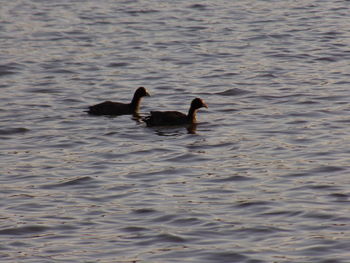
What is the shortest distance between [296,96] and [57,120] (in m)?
5.74

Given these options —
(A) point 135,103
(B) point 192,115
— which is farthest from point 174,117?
(A) point 135,103

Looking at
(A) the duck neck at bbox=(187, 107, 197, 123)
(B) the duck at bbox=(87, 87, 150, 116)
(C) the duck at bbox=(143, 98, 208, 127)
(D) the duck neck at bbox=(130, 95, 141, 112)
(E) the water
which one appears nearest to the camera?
(E) the water

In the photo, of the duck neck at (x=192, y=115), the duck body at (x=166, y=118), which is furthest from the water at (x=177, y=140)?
the duck neck at (x=192, y=115)

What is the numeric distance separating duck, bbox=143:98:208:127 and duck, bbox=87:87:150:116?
3.02 ft

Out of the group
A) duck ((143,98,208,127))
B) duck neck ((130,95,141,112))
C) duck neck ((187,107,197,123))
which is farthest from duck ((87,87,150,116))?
duck neck ((187,107,197,123))

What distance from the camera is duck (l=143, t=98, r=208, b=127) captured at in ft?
72.7

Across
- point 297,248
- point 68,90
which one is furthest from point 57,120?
point 297,248

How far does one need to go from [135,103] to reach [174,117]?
5.81 ft

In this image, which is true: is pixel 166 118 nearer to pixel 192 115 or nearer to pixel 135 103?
pixel 192 115

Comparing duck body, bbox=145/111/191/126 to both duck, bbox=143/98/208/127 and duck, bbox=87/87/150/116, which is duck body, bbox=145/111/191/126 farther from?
duck, bbox=87/87/150/116

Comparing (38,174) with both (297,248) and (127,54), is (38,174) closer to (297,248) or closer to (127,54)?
(297,248)

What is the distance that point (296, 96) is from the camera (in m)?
24.8

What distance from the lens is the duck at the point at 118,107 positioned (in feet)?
75.8

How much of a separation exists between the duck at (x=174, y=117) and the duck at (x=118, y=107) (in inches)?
36.3
